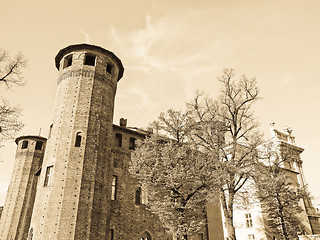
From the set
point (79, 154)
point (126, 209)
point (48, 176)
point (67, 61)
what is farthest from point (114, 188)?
point (67, 61)

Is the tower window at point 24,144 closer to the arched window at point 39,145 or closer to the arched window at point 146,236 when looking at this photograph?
the arched window at point 39,145

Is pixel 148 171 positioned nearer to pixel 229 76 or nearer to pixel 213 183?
pixel 213 183

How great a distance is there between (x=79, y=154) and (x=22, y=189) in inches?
595

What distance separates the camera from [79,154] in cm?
1855

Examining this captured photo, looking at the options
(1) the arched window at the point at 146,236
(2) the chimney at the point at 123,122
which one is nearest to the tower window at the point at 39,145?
(2) the chimney at the point at 123,122

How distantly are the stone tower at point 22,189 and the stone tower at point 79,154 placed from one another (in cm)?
916

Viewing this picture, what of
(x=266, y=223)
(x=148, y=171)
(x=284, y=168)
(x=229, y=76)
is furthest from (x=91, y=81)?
(x=284, y=168)

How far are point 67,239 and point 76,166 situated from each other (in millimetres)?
4777

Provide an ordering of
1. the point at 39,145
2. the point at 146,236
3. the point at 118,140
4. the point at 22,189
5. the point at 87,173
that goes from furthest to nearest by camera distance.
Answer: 1. the point at 39,145
2. the point at 22,189
3. the point at 118,140
4. the point at 146,236
5. the point at 87,173

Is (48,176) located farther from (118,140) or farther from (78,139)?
(118,140)

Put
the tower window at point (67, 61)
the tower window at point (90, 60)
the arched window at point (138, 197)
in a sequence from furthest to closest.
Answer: the tower window at point (90, 60) → the arched window at point (138, 197) → the tower window at point (67, 61)

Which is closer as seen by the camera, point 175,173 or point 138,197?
point 175,173

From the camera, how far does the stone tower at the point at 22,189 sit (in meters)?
26.8

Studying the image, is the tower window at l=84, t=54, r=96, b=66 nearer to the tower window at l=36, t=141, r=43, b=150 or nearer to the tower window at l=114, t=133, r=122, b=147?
the tower window at l=114, t=133, r=122, b=147
